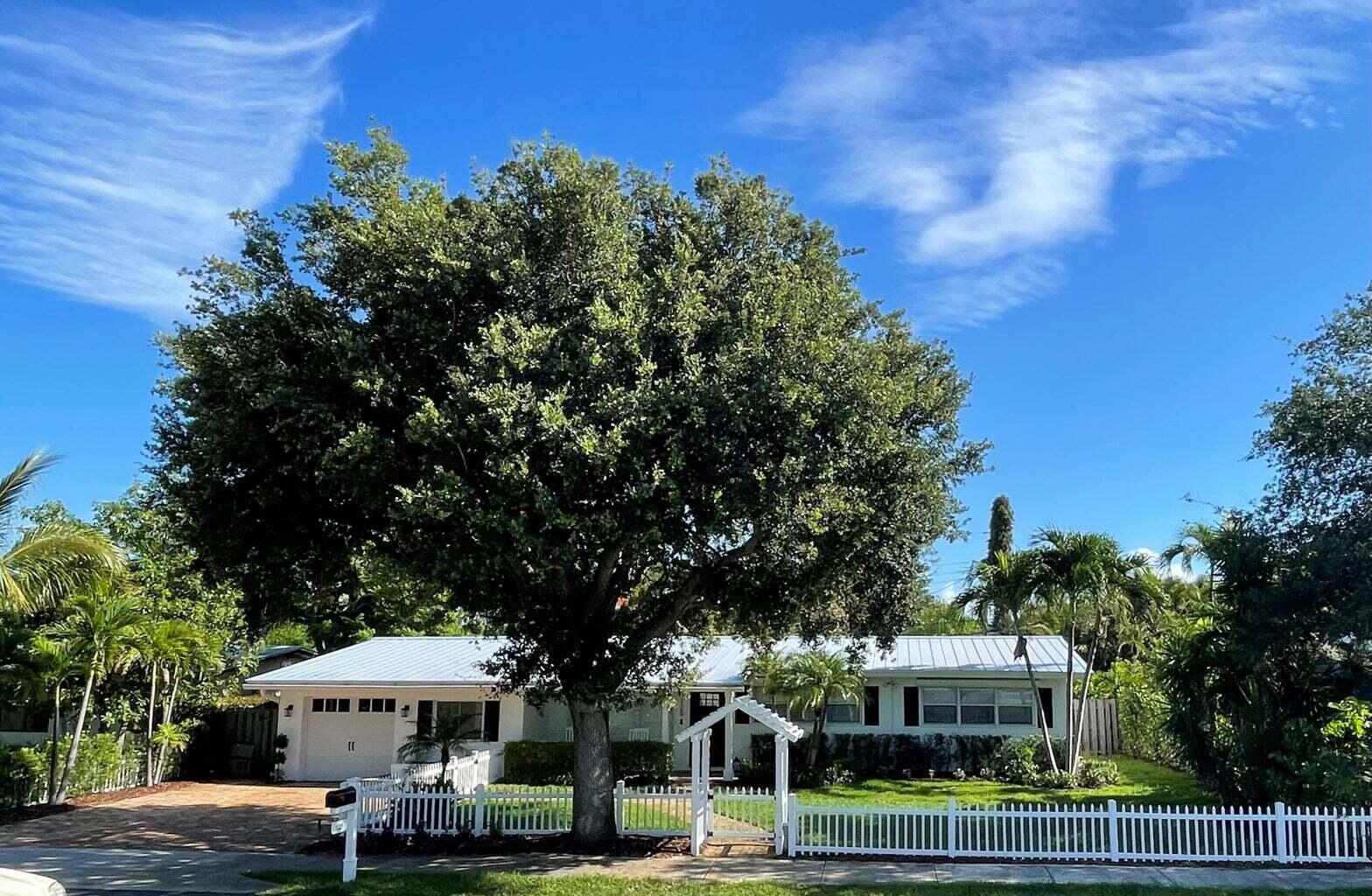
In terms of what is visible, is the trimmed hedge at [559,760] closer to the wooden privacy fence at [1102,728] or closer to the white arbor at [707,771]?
the white arbor at [707,771]

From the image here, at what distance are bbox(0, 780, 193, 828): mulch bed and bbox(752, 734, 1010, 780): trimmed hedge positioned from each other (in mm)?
13887

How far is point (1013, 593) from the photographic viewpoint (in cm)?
2336

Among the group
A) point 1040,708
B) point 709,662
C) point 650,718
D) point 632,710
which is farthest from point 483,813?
point 1040,708

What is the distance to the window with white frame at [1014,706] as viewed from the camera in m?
25.6

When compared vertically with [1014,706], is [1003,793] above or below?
below

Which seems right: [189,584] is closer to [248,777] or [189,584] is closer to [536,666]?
[248,777]

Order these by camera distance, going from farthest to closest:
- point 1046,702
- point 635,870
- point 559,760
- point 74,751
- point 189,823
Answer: point 1046,702, point 559,760, point 74,751, point 189,823, point 635,870

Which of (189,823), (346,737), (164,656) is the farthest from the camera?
(346,737)

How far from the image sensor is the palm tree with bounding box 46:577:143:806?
2016cm

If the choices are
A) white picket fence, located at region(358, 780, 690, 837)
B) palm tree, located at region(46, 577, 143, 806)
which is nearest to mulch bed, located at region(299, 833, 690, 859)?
white picket fence, located at region(358, 780, 690, 837)

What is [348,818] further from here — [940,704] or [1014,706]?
[1014,706]

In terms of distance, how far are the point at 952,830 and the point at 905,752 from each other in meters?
11.1

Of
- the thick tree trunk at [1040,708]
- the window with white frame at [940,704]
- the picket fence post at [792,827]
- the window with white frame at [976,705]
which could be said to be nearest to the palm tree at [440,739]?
→ the picket fence post at [792,827]

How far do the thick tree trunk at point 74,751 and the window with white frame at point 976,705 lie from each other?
19.5 meters
